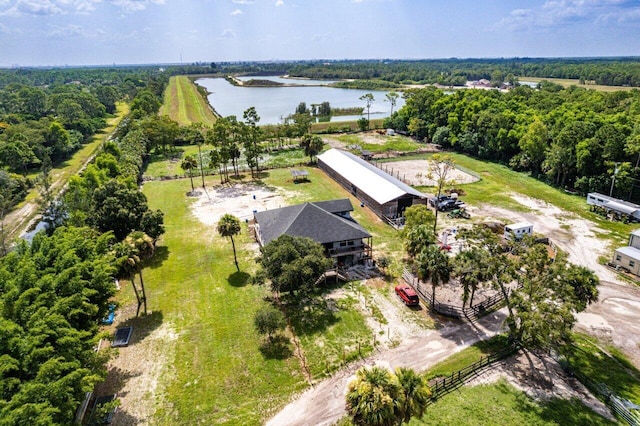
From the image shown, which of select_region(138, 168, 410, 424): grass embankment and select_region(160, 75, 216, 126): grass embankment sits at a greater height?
select_region(160, 75, 216, 126): grass embankment

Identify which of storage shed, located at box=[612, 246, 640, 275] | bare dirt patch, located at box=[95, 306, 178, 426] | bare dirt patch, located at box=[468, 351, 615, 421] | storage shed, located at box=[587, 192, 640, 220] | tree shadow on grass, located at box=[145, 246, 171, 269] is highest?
storage shed, located at box=[587, 192, 640, 220]

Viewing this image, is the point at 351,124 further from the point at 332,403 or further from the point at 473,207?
the point at 332,403

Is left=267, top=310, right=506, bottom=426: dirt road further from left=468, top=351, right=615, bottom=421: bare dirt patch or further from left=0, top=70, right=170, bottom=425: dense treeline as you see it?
left=0, top=70, right=170, bottom=425: dense treeline

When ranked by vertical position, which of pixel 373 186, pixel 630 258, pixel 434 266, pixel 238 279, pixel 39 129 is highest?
pixel 39 129

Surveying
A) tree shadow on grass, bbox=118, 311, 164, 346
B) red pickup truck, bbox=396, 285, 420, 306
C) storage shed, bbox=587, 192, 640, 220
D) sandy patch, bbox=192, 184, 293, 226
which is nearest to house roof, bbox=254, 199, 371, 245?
red pickup truck, bbox=396, 285, 420, 306

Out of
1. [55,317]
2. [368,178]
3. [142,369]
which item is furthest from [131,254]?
[368,178]

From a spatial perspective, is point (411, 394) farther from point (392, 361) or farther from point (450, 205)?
point (450, 205)
